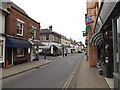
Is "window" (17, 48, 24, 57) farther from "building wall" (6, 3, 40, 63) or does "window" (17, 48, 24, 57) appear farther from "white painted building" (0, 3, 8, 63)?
"white painted building" (0, 3, 8, 63)

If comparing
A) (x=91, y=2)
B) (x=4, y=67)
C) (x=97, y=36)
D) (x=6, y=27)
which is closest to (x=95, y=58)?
(x=97, y=36)

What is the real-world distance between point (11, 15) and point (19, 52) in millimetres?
5150

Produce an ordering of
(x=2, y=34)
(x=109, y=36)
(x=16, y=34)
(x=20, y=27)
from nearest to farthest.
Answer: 1. (x=109, y=36)
2. (x=2, y=34)
3. (x=16, y=34)
4. (x=20, y=27)

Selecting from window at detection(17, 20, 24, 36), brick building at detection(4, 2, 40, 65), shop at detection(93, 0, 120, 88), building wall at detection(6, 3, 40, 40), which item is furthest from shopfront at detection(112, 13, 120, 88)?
window at detection(17, 20, 24, 36)

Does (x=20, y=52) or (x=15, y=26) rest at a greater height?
(x=15, y=26)

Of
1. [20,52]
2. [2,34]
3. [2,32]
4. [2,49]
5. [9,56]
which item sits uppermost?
[2,32]

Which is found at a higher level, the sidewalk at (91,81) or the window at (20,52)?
the window at (20,52)

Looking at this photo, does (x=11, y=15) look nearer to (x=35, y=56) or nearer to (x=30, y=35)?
(x=30, y=35)

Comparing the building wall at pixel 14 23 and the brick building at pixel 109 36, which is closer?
the brick building at pixel 109 36

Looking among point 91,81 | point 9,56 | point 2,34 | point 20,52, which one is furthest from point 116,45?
point 20,52

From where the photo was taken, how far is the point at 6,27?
13156 mm

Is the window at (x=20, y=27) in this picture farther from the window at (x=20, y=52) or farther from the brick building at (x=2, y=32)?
the brick building at (x=2, y=32)

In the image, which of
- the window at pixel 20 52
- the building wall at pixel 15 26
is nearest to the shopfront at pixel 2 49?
the building wall at pixel 15 26

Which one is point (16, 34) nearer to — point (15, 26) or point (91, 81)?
point (15, 26)
